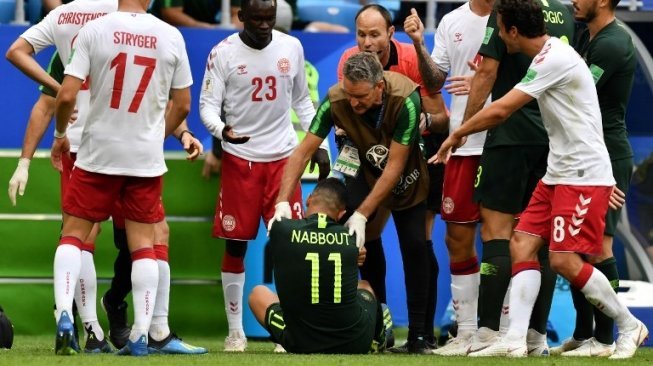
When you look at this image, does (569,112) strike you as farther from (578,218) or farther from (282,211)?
(282,211)

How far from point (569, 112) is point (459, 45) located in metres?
1.50

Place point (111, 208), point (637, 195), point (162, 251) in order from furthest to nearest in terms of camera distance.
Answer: point (637, 195) < point (162, 251) < point (111, 208)

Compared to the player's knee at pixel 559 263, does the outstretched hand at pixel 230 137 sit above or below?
above

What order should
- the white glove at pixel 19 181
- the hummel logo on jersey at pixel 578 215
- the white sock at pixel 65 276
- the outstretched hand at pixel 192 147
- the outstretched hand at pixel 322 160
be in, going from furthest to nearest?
the outstretched hand at pixel 322 160 → the white glove at pixel 19 181 → the outstretched hand at pixel 192 147 → the hummel logo on jersey at pixel 578 215 → the white sock at pixel 65 276

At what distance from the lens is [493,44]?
8.31 metres

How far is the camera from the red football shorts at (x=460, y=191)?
28.8 feet

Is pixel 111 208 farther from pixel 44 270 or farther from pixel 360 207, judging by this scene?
pixel 44 270

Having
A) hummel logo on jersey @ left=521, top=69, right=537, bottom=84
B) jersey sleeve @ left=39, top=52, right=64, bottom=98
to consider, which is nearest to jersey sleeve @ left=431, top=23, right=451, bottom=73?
hummel logo on jersey @ left=521, top=69, right=537, bottom=84

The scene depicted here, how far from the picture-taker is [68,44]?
28.6ft

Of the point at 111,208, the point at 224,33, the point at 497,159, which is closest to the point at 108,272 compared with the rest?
the point at 224,33

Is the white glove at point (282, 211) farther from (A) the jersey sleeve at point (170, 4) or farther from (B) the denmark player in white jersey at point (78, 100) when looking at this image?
(A) the jersey sleeve at point (170, 4)

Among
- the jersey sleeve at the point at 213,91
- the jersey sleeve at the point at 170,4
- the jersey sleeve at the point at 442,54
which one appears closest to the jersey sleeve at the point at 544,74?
the jersey sleeve at the point at 442,54

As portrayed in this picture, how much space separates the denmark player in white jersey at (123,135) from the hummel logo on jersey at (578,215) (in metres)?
2.18

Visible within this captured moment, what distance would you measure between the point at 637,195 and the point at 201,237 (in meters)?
3.31
